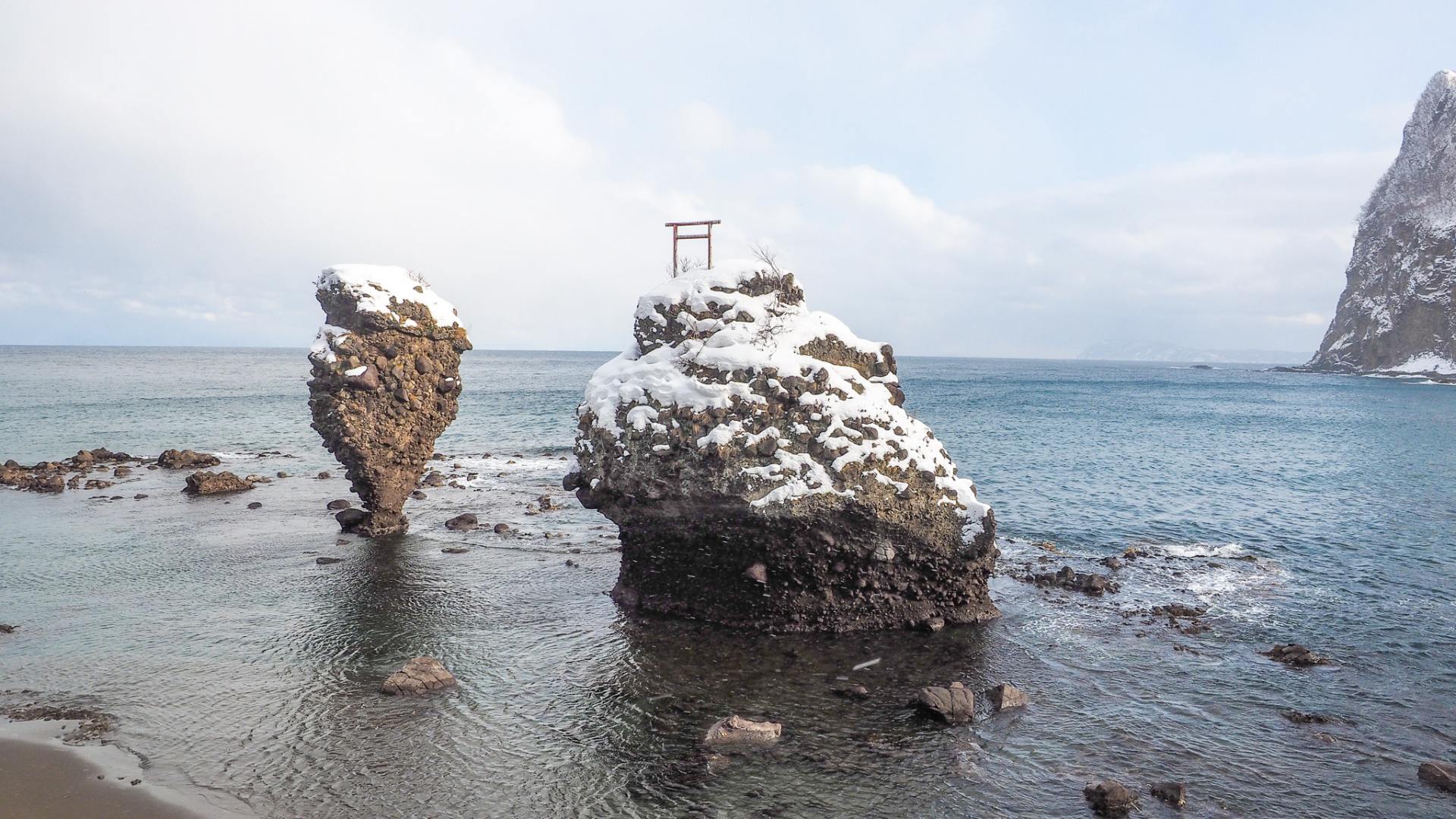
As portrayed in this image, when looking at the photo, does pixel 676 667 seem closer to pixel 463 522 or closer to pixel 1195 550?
pixel 463 522

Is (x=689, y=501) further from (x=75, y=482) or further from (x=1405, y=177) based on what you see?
(x=1405, y=177)

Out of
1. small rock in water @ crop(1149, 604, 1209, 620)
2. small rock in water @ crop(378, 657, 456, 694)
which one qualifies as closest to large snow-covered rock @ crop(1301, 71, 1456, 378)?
small rock in water @ crop(1149, 604, 1209, 620)

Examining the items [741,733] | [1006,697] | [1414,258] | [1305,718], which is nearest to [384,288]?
[741,733]

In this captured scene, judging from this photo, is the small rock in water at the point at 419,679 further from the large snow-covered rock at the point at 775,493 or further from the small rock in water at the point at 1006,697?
the small rock in water at the point at 1006,697

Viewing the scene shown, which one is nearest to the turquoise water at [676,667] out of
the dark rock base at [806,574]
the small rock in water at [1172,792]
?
the small rock in water at [1172,792]

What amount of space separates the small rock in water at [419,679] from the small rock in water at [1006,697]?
10429 mm

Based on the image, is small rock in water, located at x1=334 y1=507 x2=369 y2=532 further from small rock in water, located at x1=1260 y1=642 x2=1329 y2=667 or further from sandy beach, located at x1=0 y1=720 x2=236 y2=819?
small rock in water, located at x1=1260 y1=642 x2=1329 y2=667

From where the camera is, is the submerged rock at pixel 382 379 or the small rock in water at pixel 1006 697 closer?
the small rock in water at pixel 1006 697

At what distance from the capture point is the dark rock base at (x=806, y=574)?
59.1 feet

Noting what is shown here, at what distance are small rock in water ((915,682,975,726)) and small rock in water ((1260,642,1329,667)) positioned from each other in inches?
320

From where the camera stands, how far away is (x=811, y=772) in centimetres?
1208

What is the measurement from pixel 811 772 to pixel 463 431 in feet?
189

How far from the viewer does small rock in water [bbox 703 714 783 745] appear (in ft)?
42.4

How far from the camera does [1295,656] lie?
17.1m
